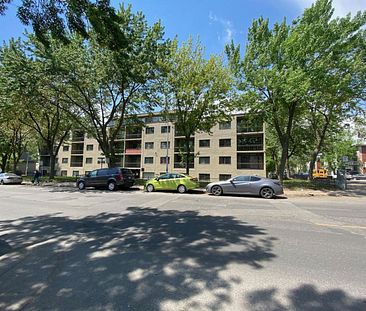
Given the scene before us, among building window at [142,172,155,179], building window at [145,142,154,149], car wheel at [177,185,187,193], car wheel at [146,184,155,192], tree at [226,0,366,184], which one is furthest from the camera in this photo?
building window at [145,142,154,149]

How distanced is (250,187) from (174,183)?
17.6ft

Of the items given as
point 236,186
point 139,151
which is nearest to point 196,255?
point 236,186

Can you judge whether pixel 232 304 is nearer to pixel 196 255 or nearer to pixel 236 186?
pixel 196 255

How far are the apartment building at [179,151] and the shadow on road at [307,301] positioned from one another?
29.9 m

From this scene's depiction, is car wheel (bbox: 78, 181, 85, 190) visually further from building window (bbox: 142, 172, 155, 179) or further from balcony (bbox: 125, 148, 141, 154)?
balcony (bbox: 125, 148, 141, 154)

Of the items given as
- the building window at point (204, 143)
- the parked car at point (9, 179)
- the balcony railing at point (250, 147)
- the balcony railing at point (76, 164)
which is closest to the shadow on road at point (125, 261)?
the parked car at point (9, 179)

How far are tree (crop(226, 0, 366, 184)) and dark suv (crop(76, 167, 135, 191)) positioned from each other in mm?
11048

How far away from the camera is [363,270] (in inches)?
157

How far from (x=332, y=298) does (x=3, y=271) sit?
5087 millimetres

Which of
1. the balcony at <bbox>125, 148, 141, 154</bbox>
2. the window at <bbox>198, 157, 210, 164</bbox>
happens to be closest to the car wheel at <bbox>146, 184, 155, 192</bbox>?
the window at <bbox>198, 157, 210, 164</bbox>

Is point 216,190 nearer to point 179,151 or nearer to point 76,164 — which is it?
point 179,151

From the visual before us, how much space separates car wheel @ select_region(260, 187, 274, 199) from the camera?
46.8 ft

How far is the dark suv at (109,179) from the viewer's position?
18688mm

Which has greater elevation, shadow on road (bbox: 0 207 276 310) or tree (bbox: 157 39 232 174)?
tree (bbox: 157 39 232 174)
